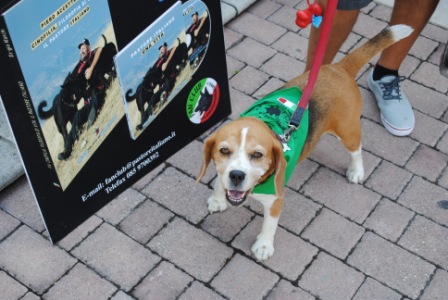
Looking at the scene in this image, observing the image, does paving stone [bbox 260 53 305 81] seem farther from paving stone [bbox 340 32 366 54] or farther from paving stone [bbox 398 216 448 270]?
paving stone [bbox 398 216 448 270]

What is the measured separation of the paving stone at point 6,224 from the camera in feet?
13.1

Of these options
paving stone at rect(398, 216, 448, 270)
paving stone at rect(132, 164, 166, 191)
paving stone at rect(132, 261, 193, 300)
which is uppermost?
paving stone at rect(132, 164, 166, 191)

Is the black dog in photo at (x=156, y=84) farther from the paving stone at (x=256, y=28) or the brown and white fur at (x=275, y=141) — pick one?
the paving stone at (x=256, y=28)

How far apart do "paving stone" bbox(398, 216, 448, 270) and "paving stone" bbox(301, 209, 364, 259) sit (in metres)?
0.32

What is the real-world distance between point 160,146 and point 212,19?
3.23ft

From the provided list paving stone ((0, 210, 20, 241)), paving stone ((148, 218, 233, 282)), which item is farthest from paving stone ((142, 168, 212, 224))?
paving stone ((0, 210, 20, 241))

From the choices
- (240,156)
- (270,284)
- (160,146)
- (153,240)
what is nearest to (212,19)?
(160,146)

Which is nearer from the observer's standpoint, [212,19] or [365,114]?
[212,19]

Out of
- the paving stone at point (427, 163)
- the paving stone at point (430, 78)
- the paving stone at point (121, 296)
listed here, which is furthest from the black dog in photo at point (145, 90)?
the paving stone at point (430, 78)

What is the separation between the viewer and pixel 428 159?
449cm

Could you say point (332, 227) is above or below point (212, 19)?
below

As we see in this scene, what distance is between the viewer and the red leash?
327 cm

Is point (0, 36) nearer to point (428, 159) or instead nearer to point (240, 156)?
point (240, 156)

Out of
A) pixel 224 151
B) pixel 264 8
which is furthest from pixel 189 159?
pixel 264 8
